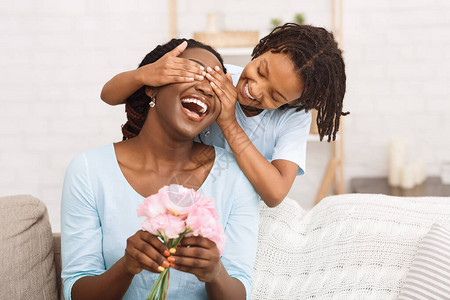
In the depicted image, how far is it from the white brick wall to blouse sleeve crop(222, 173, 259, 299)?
69.0 inches

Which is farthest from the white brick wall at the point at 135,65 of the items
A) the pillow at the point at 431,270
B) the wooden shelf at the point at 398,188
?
the pillow at the point at 431,270

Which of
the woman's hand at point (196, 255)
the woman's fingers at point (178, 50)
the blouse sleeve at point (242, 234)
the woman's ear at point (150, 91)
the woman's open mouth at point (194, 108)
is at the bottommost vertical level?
the blouse sleeve at point (242, 234)

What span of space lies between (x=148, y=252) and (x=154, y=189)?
42cm

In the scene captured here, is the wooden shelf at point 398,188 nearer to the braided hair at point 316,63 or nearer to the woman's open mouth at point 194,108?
the braided hair at point 316,63

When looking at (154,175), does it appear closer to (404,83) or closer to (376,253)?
(376,253)

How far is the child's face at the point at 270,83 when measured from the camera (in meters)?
1.32

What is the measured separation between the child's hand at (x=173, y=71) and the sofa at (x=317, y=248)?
54 centimetres

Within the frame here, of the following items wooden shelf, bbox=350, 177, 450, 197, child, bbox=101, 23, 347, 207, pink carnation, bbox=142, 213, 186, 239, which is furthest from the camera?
wooden shelf, bbox=350, 177, 450, 197

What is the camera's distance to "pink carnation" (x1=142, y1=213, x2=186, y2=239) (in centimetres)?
78

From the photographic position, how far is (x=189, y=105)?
126 cm

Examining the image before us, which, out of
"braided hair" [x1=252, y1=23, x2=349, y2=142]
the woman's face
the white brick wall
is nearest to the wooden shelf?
the white brick wall

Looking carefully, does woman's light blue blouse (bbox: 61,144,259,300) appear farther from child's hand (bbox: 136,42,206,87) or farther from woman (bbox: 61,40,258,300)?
child's hand (bbox: 136,42,206,87)

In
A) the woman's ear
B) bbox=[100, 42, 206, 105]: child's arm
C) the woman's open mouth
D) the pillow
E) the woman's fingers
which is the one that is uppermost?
the woman's fingers

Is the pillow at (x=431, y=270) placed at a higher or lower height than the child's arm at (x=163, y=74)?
lower
